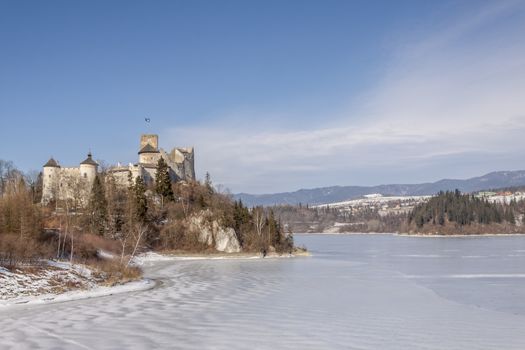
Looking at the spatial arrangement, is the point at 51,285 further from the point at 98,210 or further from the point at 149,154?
the point at 149,154

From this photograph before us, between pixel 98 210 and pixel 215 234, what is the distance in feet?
43.9

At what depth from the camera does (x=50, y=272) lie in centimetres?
2438

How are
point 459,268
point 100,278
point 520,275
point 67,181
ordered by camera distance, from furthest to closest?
point 67,181, point 459,268, point 520,275, point 100,278

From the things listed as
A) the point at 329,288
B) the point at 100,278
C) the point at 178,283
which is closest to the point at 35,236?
the point at 100,278

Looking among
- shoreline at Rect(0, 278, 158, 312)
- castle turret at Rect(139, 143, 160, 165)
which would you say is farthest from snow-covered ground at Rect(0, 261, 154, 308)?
castle turret at Rect(139, 143, 160, 165)

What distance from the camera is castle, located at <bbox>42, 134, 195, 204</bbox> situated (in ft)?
203

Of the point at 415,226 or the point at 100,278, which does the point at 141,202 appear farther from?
the point at 415,226

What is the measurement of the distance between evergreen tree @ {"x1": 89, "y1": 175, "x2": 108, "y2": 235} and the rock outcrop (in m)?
10.4

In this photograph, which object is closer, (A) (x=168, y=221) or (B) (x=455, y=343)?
(B) (x=455, y=343)

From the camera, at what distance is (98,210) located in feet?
177

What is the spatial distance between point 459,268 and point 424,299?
1860 centimetres

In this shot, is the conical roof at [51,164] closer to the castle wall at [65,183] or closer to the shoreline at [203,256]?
the castle wall at [65,183]

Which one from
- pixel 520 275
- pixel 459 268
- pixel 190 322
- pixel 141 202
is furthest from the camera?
pixel 141 202

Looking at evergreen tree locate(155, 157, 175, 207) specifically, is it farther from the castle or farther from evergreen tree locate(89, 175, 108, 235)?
evergreen tree locate(89, 175, 108, 235)
